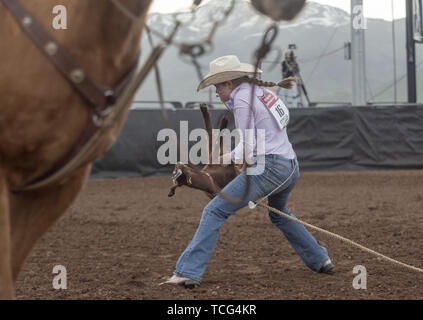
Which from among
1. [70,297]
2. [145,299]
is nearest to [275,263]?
[145,299]

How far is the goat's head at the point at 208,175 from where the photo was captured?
14.2 feet

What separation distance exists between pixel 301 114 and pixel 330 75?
132 m

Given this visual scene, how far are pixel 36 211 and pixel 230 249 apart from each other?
386 cm

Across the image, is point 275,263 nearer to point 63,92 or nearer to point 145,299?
point 145,299

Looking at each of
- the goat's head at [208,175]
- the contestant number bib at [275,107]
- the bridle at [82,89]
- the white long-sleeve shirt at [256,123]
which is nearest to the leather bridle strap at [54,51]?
the bridle at [82,89]

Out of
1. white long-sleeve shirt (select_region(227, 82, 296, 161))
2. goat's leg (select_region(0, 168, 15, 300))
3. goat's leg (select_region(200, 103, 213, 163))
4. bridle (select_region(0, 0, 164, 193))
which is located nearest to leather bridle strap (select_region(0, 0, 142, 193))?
bridle (select_region(0, 0, 164, 193))

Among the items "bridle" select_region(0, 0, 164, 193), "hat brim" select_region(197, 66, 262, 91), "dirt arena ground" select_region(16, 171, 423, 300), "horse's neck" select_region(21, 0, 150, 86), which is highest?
"hat brim" select_region(197, 66, 262, 91)

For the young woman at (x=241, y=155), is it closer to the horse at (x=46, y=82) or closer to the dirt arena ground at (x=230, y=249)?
the dirt arena ground at (x=230, y=249)

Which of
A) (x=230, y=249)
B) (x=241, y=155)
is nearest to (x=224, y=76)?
(x=241, y=155)

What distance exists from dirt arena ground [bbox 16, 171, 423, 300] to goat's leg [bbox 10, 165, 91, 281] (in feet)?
5.84

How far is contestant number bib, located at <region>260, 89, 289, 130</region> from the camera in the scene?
4.49 meters

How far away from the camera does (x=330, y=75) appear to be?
467ft

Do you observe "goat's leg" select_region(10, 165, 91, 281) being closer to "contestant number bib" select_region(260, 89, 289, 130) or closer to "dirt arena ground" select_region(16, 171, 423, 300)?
"dirt arena ground" select_region(16, 171, 423, 300)

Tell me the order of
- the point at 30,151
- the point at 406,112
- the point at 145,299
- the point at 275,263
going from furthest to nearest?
the point at 406,112 < the point at 275,263 < the point at 145,299 < the point at 30,151
